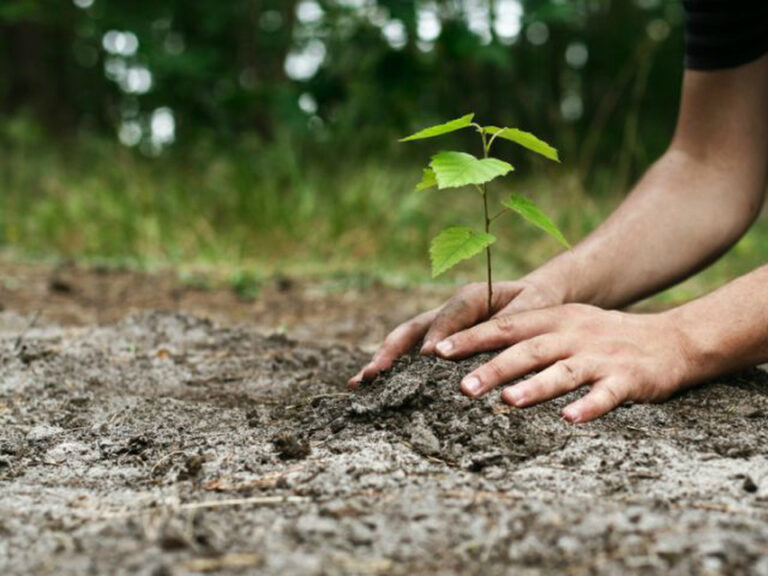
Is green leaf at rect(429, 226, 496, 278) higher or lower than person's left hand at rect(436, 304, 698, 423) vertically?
higher

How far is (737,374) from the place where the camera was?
6.40ft

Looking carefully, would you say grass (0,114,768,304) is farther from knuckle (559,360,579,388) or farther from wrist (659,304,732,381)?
knuckle (559,360,579,388)

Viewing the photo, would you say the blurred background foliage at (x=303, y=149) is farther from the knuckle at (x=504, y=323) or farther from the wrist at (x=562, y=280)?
the knuckle at (x=504, y=323)

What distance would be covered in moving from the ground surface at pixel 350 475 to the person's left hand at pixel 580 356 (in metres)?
0.04

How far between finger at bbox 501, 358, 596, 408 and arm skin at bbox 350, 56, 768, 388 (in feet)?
1.38

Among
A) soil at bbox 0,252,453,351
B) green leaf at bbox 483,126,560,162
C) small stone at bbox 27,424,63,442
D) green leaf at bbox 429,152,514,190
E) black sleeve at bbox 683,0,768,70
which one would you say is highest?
black sleeve at bbox 683,0,768,70

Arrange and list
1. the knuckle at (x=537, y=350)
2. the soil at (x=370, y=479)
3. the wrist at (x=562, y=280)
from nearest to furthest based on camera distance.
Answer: the soil at (x=370, y=479) → the knuckle at (x=537, y=350) → the wrist at (x=562, y=280)

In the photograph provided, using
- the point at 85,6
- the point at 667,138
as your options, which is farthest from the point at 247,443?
the point at 667,138

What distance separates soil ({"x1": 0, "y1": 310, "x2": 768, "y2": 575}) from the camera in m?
1.08

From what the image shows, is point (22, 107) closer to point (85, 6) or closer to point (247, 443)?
point (85, 6)

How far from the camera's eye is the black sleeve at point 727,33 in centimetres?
212

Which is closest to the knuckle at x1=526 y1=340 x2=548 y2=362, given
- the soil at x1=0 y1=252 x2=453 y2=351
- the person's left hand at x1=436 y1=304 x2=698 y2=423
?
the person's left hand at x1=436 y1=304 x2=698 y2=423

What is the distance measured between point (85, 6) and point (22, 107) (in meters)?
3.69

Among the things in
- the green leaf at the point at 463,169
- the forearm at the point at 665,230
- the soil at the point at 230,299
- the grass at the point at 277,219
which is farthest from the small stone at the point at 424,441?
the grass at the point at 277,219
